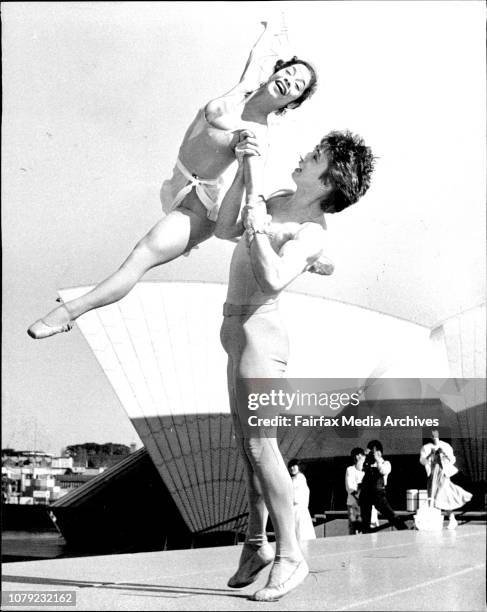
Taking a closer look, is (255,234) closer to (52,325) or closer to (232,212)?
(232,212)

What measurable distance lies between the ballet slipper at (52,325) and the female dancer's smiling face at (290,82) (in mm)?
974

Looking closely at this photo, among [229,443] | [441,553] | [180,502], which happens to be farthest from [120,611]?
[180,502]

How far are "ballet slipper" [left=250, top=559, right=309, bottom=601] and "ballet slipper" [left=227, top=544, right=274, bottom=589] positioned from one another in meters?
0.13

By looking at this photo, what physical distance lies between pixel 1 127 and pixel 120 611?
1708mm

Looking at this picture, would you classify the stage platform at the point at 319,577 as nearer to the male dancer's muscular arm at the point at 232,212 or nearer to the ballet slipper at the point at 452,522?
the ballet slipper at the point at 452,522

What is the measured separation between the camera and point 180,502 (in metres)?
5.89

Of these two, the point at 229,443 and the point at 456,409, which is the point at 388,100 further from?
the point at 229,443

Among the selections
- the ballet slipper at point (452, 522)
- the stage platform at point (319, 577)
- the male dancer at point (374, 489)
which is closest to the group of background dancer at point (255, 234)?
the stage platform at point (319, 577)

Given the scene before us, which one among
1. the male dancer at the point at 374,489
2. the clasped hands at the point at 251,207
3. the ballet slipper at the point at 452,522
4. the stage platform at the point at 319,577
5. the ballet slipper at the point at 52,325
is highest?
the clasped hands at the point at 251,207

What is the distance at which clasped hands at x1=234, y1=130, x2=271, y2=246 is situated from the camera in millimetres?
2459

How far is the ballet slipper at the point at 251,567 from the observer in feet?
8.79

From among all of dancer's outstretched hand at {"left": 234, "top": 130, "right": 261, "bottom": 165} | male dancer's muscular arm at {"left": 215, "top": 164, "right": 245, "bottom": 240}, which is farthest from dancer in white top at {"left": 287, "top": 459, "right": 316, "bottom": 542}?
dancer's outstretched hand at {"left": 234, "top": 130, "right": 261, "bottom": 165}

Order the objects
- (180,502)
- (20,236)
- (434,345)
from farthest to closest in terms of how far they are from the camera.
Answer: (180,502)
(434,345)
(20,236)

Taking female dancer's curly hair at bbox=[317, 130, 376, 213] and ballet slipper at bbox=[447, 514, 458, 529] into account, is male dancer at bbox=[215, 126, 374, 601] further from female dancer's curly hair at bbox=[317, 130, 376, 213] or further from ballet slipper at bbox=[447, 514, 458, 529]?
ballet slipper at bbox=[447, 514, 458, 529]
